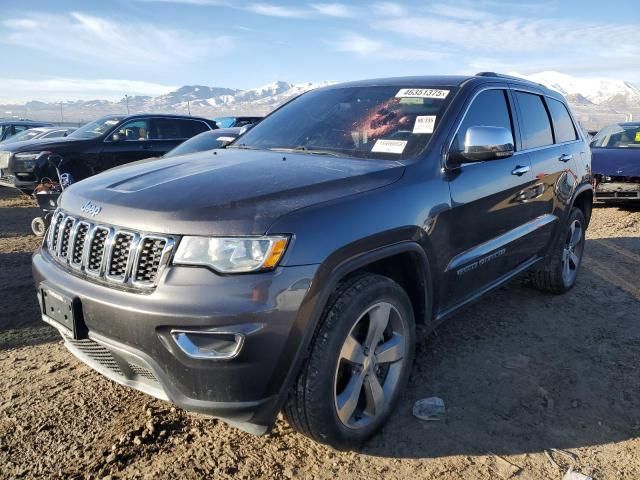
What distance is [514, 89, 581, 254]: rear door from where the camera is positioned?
152 inches

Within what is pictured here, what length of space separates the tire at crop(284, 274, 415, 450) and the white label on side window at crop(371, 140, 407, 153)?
79cm

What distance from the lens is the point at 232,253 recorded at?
2.00 meters

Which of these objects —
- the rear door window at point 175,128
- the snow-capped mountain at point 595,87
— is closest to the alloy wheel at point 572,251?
the rear door window at point 175,128

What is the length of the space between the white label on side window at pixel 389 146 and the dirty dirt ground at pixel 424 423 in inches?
54.5

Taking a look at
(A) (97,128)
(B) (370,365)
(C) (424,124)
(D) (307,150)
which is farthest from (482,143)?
(A) (97,128)

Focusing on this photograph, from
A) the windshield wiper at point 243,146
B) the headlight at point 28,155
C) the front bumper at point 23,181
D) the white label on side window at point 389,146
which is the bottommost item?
the front bumper at point 23,181

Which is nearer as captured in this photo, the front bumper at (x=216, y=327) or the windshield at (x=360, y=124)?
the front bumper at (x=216, y=327)

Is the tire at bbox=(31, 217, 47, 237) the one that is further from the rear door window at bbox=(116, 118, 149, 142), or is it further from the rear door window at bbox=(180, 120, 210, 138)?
the rear door window at bbox=(180, 120, 210, 138)

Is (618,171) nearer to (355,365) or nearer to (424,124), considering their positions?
(424,124)

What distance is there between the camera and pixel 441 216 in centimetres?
277

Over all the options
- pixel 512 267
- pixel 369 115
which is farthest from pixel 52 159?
pixel 512 267

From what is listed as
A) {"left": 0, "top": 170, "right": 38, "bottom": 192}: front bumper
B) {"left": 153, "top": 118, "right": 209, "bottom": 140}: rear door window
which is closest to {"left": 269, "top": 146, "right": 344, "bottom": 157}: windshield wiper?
{"left": 0, "top": 170, "right": 38, "bottom": 192}: front bumper

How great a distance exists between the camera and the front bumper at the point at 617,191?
8.48m

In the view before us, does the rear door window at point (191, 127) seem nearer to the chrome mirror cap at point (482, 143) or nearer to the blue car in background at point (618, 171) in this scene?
the blue car in background at point (618, 171)
